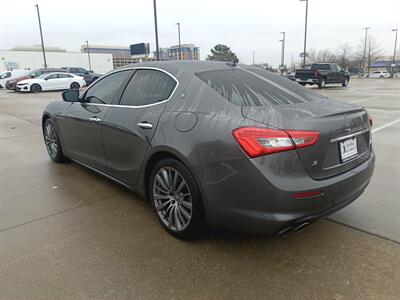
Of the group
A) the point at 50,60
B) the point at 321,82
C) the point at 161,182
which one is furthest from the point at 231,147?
the point at 50,60

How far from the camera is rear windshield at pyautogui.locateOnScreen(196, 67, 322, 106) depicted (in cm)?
280

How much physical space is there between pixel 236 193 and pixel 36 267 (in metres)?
1.63

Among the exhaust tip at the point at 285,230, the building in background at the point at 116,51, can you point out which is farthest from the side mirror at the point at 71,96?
the building in background at the point at 116,51

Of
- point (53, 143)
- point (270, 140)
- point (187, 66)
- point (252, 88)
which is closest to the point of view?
point (270, 140)

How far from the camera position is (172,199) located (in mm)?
2982

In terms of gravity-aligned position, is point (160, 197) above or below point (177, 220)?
above

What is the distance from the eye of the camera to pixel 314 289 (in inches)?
92.1

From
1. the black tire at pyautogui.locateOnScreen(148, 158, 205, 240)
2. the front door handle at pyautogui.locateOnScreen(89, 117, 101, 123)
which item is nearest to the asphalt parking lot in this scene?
the black tire at pyautogui.locateOnScreen(148, 158, 205, 240)

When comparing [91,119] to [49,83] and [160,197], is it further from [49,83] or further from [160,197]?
[49,83]

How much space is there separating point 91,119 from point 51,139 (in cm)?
175

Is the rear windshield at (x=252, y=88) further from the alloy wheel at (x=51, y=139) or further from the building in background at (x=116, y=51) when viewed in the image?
the building in background at (x=116, y=51)

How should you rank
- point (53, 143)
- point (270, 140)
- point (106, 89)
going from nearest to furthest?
point (270, 140)
point (106, 89)
point (53, 143)

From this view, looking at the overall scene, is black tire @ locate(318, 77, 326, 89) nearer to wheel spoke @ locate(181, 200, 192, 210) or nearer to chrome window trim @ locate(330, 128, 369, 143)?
chrome window trim @ locate(330, 128, 369, 143)

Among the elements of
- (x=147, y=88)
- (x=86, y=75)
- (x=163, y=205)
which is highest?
(x=147, y=88)
